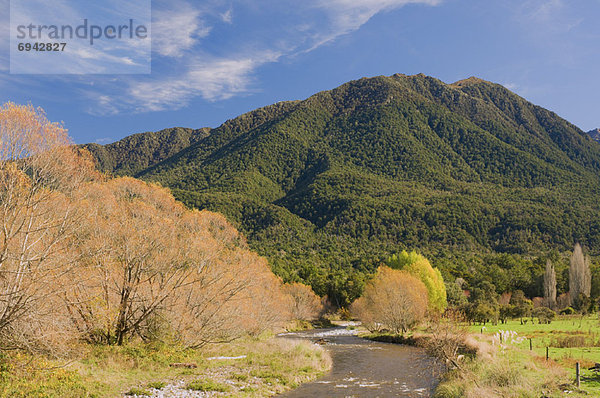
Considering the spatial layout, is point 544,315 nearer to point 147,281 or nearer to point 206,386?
point 206,386

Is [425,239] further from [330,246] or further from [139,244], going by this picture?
[139,244]

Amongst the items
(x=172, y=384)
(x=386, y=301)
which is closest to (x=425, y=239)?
(x=386, y=301)

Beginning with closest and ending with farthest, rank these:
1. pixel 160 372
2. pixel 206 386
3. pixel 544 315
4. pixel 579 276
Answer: pixel 206 386, pixel 160 372, pixel 544 315, pixel 579 276

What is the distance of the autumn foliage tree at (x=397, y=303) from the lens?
64.6 meters

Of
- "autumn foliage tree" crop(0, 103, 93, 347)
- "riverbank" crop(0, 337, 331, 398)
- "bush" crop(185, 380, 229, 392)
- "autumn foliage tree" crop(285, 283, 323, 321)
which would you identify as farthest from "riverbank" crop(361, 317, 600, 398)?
"autumn foliage tree" crop(285, 283, 323, 321)

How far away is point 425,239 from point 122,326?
6835 inches

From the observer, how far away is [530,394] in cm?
2014

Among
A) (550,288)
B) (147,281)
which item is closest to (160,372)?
(147,281)

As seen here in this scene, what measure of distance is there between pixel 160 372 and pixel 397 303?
4409cm

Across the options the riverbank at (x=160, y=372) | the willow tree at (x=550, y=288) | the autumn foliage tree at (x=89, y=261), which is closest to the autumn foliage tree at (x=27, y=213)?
the autumn foliage tree at (x=89, y=261)

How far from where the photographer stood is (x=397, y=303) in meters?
64.4

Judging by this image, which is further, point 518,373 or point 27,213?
point 518,373

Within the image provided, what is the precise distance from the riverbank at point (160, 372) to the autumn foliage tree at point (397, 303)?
88.8ft

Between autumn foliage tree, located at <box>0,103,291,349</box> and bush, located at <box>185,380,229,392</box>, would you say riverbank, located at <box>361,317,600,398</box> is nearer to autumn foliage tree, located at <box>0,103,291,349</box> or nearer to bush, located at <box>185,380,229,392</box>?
bush, located at <box>185,380,229,392</box>
